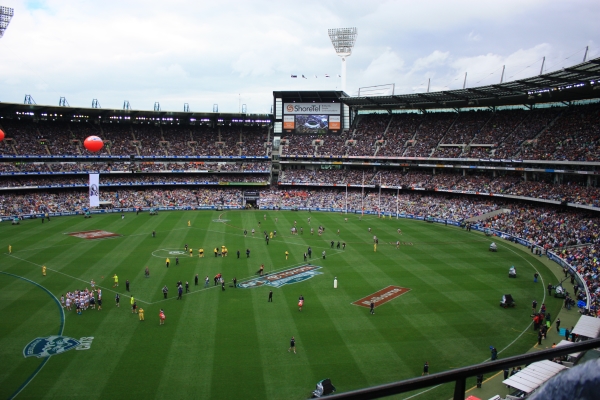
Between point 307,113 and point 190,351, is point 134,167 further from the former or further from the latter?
point 190,351

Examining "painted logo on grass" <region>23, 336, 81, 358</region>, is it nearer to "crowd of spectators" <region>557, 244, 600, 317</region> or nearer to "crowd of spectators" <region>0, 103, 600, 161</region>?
"crowd of spectators" <region>557, 244, 600, 317</region>

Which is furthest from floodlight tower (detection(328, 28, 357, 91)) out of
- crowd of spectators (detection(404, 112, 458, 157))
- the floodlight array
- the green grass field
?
the green grass field

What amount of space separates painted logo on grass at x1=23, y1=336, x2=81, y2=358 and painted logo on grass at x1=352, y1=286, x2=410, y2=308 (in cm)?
1946

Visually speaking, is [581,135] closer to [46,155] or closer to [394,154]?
[394,154]

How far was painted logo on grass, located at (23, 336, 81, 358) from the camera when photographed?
2516 centimetres

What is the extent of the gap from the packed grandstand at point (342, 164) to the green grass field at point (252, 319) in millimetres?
17708

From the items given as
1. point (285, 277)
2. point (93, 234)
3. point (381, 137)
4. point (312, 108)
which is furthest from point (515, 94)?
point (93, 234)

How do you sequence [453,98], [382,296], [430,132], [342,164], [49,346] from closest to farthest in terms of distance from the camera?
[49,346] < [382,296] < [453,98] < [430,132] < [342,164]

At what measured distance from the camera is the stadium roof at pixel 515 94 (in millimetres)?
53188

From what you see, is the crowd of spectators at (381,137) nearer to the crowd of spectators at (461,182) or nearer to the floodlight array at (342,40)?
the crowd of spectators at (461,182)

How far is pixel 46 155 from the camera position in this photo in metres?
82.2

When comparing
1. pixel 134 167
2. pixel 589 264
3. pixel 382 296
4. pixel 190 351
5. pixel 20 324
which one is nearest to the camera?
pixel 190 351

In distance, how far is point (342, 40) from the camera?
9769 centimetres

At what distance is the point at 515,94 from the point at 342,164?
38.0 metres
